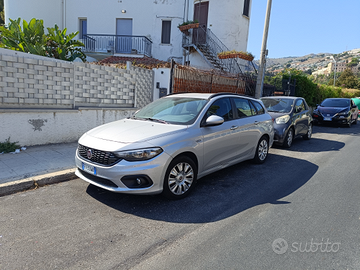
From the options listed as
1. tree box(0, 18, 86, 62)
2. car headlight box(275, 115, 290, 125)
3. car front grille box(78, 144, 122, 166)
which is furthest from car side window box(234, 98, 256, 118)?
tree box(0, 18, 86, 62)

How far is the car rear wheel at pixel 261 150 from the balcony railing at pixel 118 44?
12.9 meters

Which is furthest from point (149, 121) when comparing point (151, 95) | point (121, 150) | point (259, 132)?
point (151, 95)

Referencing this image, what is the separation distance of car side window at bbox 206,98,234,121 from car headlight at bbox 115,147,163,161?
1.51 metres

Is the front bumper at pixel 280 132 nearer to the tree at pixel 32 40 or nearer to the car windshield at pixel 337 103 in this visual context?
the tree at pixel 32 40

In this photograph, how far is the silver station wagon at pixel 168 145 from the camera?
383 cm

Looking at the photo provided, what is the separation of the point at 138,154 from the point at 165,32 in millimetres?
16234

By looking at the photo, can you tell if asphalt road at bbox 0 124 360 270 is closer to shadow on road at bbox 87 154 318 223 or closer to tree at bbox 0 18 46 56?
shadow on road at bbox 87 154 318 223

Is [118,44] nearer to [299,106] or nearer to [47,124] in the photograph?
[47,124]

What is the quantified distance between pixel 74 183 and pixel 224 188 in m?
2.81

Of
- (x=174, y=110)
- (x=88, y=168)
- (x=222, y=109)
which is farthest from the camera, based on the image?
(x=222, y=109)

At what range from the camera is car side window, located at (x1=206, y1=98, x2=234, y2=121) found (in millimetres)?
5070

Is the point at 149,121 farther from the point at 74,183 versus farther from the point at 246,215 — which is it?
the point at 246,215

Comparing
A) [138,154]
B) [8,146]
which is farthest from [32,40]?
[138,154]

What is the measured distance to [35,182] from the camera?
4770 millimetres
